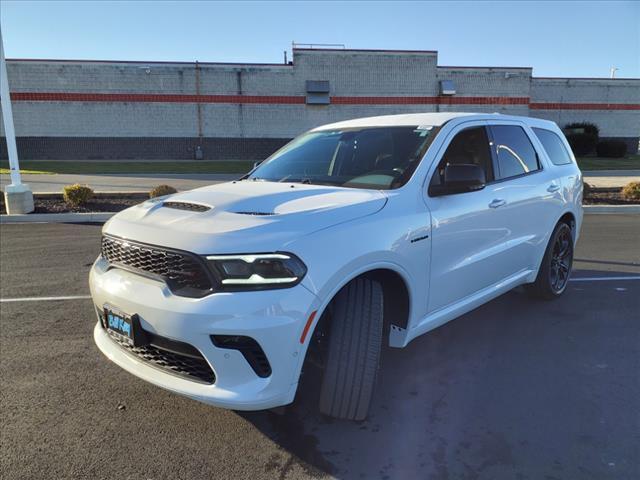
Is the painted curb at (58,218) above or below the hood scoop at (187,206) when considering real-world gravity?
below

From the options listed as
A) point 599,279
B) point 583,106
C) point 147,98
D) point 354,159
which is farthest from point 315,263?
point 583,106

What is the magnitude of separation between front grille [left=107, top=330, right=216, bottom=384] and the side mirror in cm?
180

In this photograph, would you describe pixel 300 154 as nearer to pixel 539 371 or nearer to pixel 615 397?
pixel 539 371

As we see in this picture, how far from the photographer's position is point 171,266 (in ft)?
8.09

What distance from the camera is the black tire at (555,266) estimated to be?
15.7ft

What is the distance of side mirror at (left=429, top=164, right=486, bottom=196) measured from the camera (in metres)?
3.12

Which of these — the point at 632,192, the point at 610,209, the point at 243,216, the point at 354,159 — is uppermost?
the point at 354,159

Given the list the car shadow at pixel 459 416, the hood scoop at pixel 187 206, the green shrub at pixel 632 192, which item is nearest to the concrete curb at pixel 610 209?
the green shrub at pixel 632 192

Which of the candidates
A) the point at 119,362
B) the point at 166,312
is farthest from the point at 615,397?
the point at 119,362

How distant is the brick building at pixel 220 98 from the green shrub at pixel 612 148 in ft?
19.6

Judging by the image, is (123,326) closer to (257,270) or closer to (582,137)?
(257,270)

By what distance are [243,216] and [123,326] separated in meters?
0.91

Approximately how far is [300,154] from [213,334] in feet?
7.17

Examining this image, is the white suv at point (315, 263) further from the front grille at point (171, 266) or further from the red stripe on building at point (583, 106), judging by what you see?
the red stripe on building at point (583, 106)
